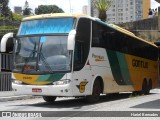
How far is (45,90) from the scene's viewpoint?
14.2m

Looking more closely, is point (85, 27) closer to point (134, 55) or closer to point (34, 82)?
point (34, 82)

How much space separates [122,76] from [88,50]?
15.2ft

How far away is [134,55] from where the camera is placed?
71.4 ft

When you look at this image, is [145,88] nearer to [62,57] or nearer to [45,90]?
[62,57]

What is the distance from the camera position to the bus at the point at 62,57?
46.6ft

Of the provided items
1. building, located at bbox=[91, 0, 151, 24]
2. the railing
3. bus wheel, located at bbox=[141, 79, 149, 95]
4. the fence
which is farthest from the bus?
building, located at bbox=[91, 0, 151, 24]

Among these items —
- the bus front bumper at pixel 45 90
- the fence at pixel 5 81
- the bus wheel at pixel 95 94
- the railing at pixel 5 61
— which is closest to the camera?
the bus front bumper at pixel 45 90

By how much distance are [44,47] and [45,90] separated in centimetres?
155

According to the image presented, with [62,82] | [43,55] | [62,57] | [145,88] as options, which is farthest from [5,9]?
[62,82]

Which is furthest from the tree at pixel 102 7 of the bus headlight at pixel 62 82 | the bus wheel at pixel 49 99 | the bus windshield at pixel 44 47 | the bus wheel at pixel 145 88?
the bus headlight at pixel 62 82

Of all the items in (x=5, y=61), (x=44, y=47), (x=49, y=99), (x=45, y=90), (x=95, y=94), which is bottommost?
(x=49, y=99)

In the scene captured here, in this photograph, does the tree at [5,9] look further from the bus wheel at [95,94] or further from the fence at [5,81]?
the bus wheel at [95,94]

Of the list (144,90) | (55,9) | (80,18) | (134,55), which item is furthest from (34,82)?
(55,9)

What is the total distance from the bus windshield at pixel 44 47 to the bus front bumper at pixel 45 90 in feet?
1.76
